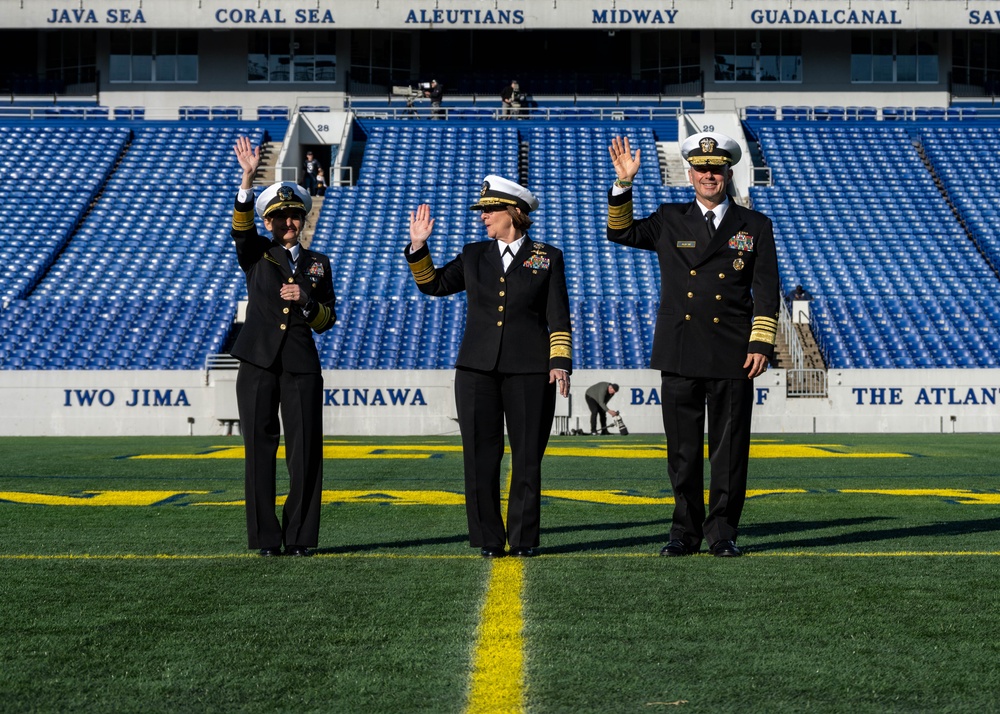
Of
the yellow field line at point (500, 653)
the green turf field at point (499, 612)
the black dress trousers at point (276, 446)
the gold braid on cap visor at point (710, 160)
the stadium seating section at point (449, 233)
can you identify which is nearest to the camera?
the yellow field line at point (500, 653)

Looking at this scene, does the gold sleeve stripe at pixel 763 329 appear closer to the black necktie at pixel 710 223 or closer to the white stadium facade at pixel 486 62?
the black necktie at pixel 710 223

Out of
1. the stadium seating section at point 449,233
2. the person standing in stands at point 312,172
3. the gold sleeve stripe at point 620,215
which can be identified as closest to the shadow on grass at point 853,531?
the gold sleeve stripe at point 620,215

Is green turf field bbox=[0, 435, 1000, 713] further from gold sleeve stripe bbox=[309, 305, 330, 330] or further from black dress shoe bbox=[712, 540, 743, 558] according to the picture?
gold sleeve stripe bbox=[309, 305, 330, 330]

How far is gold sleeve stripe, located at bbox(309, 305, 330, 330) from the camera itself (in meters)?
5.96

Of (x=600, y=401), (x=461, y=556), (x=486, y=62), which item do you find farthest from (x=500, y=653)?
(x=486, y=62)

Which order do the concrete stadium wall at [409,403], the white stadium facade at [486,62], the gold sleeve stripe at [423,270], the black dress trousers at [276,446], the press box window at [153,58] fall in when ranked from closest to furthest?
the black dress trousers at [276,446] < the gold sleeve stripe at [423,270] < the concrete stadium wall at [409,403] < the white stadium facade at [486,62] < the press box window at [153,58]

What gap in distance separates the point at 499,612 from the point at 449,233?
25.0 metres

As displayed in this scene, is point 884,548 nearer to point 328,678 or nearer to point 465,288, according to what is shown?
point 465,288

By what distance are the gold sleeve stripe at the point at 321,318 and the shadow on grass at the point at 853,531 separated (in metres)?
2.23

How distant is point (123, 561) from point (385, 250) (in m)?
23.0

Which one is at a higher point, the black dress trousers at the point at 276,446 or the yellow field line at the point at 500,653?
the black dress trousers at the point at 276,446

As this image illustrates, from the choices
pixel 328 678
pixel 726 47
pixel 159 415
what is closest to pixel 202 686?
pixel 328 678

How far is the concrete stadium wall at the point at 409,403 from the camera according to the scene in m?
21.7

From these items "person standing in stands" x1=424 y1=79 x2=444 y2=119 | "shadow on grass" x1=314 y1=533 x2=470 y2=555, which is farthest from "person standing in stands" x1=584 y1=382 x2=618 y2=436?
"person standing in stands" x1=424 y1=79 x2=444 y2=119
